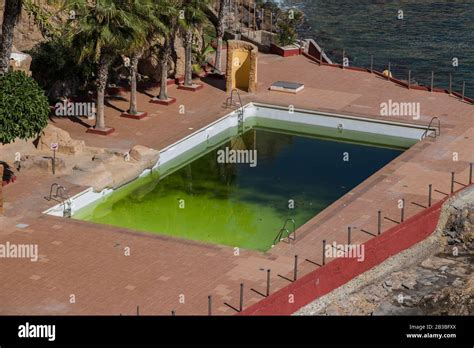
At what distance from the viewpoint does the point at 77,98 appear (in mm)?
64625

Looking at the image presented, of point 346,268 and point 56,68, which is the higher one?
point 56,68

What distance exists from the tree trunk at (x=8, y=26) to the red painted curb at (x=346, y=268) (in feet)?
55.2

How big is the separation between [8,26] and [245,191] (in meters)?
12.4

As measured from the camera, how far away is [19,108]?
52.3 m

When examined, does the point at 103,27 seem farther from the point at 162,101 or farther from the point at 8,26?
the point at 162,101

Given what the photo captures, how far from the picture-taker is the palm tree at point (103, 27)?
186 ft

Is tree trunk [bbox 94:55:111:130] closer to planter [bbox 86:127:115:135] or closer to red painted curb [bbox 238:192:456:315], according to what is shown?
planter [bbox 86:127:115:135]

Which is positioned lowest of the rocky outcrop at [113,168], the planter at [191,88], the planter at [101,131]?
the rocky outcrop at [113,168]

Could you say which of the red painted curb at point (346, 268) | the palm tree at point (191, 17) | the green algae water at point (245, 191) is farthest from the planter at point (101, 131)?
the red painted curb at point (346, 268)

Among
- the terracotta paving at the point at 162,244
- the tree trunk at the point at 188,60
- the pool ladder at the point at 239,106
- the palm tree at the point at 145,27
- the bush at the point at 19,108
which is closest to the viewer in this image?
the terracotta paving at the point at 162,244

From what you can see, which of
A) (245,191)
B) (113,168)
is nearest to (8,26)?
(113,168)

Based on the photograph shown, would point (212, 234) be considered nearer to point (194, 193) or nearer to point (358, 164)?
point (194, 193)

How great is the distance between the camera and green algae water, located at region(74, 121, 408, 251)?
5266cm

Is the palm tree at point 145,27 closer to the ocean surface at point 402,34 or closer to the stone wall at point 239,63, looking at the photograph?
the stone wall at point 239,63
